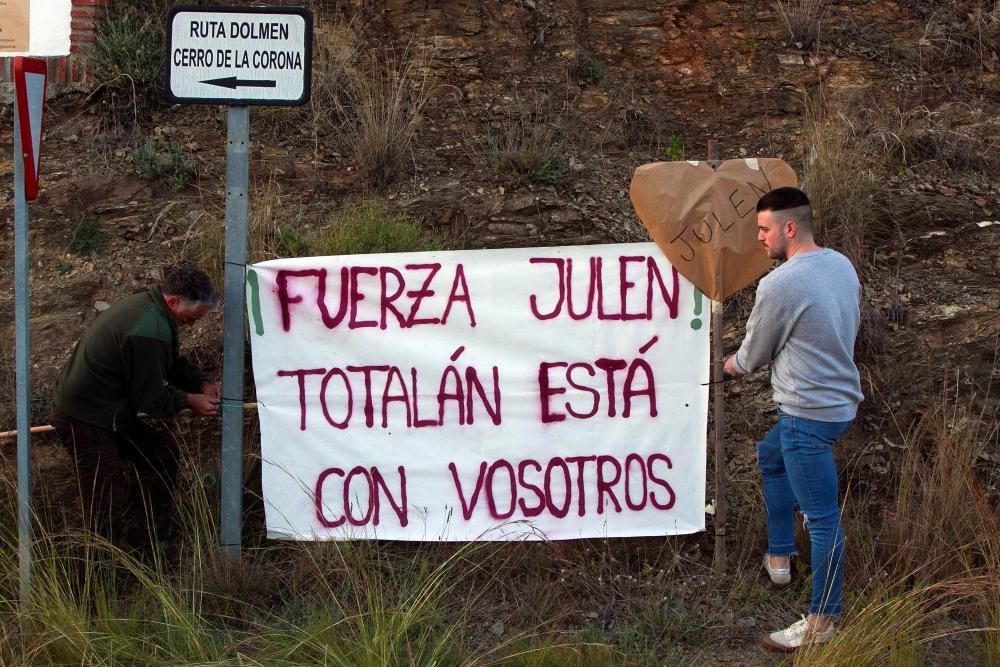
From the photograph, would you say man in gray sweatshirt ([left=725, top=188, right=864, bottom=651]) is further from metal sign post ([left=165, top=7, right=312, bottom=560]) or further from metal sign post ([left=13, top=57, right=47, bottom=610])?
metal sign post ([left=13, top=57, right=47, bottom=610])

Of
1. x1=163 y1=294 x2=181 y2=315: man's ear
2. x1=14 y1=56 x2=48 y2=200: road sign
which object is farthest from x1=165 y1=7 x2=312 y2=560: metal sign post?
x1=163 y1=294 x2=181 y2=315: man's ear

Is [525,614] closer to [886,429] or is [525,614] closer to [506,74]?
[886,429]

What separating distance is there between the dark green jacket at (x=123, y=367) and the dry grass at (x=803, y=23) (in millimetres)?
5391

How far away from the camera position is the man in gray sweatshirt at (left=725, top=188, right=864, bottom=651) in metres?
4.22

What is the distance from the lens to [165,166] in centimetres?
692

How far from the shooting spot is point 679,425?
5.01 m

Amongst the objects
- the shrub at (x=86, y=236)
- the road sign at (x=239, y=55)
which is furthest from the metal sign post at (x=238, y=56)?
the shrub at (x=86, y=236)

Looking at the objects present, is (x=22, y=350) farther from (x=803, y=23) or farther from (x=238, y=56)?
(x=803, y=23)

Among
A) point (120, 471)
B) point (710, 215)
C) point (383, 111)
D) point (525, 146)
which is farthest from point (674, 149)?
point (120, 471)

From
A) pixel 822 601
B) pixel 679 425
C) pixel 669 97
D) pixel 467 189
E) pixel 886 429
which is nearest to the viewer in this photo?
pixel 822 601

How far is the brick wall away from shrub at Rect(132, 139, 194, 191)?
2.81 feet

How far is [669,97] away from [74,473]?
4905 millimetres

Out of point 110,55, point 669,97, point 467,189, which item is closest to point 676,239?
point 467,189

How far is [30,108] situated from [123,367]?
117cm
